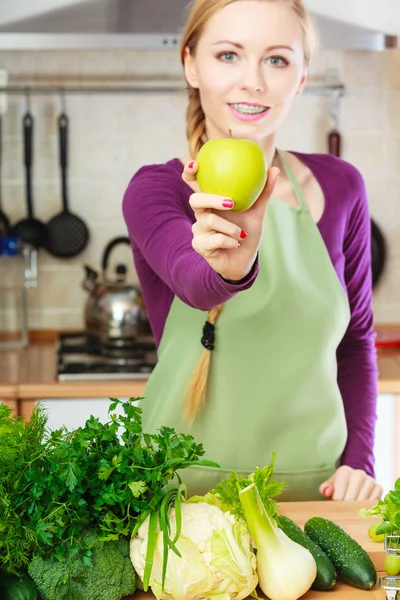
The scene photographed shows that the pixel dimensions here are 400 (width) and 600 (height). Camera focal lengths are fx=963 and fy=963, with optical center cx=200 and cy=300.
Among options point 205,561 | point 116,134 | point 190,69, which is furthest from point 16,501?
point 116,134

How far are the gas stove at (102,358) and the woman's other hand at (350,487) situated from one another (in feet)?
3.20

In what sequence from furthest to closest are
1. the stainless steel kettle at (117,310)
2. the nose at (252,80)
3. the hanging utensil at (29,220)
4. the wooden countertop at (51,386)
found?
the hanging utensil at (29,220) < the stainless steel kettle at (117,310) < the wooden countertop at (51,386) < the nose at (252,80)

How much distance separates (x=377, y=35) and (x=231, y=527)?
5.83ft

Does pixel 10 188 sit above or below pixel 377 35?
below

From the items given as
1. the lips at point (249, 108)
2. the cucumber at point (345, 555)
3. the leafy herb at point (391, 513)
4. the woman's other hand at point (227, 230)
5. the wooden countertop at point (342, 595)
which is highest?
the lips at point (249, 108)

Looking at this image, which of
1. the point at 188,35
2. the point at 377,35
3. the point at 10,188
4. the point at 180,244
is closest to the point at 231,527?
the point at 180,244

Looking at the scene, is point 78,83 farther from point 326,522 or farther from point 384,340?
point 326,522

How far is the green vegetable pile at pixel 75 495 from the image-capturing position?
1032 millimetres

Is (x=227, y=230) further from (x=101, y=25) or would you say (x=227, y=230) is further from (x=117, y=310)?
(x=117, y=310)

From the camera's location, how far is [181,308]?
1661 millimetres

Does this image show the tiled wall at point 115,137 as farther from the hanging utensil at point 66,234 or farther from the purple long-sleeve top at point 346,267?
the purple long-sleeve top at point 346,267

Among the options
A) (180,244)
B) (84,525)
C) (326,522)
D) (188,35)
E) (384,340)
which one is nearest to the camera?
(84,525)

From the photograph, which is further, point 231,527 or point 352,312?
point 352,312

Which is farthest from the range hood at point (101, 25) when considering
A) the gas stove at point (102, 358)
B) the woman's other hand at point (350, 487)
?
the woman's other hand at point (350, 487)
